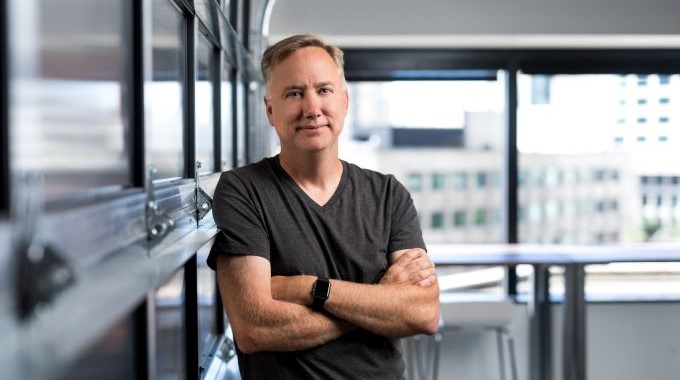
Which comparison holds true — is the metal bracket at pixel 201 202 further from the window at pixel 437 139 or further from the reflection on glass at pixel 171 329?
the window at pixel 437 139

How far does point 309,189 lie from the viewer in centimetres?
173

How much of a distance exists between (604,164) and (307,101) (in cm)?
334

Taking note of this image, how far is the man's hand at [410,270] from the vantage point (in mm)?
1698

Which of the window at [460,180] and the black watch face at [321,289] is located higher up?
the window at [460,180]

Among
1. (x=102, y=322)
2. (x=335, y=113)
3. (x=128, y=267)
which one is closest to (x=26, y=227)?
(x=102, y=322)

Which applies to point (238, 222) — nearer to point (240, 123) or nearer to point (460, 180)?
point (240, 123)

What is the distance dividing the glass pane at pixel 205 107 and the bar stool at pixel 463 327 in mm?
1646

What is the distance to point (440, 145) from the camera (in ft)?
15.3

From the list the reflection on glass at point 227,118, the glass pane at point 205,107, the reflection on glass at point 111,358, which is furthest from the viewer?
the reflection on glass at point 227,118

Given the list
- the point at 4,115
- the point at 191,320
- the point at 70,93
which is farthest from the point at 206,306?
the point at 4,115

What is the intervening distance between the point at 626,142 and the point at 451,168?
95 cm

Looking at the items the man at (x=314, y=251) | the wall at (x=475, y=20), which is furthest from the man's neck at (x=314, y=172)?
the wall at (x=475, y=20)

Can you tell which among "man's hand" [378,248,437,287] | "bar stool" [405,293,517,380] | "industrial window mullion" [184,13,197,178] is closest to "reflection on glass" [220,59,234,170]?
"industrial window mullion" [184,13,197,178]

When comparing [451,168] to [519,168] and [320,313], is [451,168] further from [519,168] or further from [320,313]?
[320,313]
